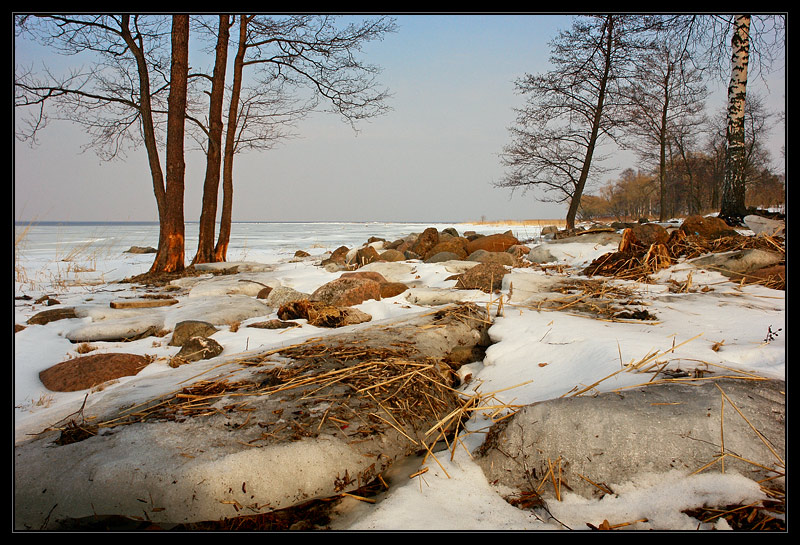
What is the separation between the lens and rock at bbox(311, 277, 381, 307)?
4.47 metres

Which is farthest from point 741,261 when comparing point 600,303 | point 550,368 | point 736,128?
point 736,128

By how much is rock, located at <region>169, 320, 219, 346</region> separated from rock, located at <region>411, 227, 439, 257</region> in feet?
21.4

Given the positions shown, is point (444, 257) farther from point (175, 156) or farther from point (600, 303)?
point (175, 156)

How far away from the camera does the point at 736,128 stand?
8266 millimetres

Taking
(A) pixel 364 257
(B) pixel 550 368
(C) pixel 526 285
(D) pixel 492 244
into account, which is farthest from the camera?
(D) pixel 492 244

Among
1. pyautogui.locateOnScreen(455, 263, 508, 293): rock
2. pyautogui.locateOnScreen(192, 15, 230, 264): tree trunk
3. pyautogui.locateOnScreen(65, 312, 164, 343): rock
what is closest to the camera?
pyautogui.locateOnScreen(65, 312, 164, 343): rock

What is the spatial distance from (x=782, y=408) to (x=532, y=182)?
523 inches

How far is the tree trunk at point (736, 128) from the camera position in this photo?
26.6 ft

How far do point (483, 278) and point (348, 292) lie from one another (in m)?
1.58

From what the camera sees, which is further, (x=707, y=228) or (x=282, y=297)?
(x=707, y=228)

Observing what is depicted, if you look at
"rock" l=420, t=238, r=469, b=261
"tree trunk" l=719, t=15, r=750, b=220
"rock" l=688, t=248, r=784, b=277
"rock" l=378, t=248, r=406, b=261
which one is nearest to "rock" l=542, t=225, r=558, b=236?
"tree trunk" l=719, t=15, r=750, b=220

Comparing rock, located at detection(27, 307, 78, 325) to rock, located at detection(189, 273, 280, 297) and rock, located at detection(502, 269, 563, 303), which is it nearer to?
rock, located at detection(189, 273, 280, 297)

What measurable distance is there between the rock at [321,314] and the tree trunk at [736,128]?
8.71 m

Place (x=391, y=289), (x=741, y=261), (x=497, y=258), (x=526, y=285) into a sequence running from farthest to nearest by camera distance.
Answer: (x=497, y=258)
(x=391, y=289)
(x=526, y=285)
(x=741, y=261)
